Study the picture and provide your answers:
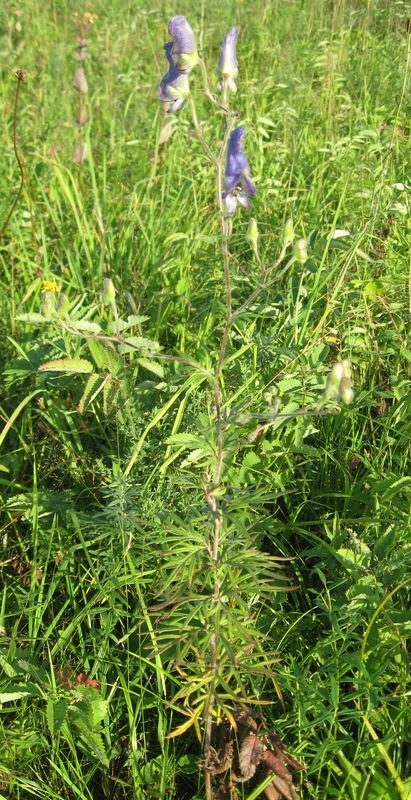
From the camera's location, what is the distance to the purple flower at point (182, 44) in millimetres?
1343

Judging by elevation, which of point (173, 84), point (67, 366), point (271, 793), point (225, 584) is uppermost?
point (173, 84)

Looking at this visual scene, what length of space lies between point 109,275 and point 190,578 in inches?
60.9

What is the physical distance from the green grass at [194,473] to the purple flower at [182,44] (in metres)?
0.40

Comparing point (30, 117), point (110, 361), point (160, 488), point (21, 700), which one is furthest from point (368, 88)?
point (21, 700)

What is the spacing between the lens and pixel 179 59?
1.37 metres

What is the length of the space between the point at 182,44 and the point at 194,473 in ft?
3.35

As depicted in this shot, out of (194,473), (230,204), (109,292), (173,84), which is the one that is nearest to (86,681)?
(194,473)

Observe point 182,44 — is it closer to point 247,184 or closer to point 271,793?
point 247,184

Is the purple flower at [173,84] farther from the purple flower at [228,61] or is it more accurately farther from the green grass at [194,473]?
the green grass at [194,473]

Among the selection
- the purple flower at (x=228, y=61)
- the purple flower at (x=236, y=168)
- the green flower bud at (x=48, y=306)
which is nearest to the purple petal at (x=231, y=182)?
the purple flower at (x=236, y=168)

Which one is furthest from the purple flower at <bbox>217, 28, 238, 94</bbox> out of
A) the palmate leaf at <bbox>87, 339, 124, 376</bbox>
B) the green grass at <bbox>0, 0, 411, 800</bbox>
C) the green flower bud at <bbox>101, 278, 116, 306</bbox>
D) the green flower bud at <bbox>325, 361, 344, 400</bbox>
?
the palmate leaf at <bbox>87, 339, 124, 376</bbox>

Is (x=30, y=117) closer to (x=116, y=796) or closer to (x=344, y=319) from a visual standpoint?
(x=344, y=319)

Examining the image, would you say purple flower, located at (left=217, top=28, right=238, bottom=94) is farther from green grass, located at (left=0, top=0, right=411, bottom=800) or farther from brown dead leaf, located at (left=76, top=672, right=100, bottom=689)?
brown dead leaf, located at (left=76, top=672, right=100, bottom=689)

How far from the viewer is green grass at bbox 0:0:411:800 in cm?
157
